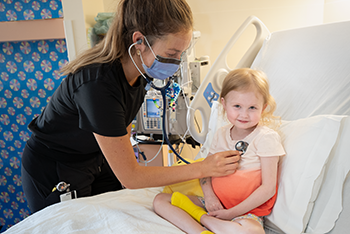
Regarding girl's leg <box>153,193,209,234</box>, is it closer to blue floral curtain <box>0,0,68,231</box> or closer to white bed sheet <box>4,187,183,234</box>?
white bed sheet <box>4,187,183,234</box>

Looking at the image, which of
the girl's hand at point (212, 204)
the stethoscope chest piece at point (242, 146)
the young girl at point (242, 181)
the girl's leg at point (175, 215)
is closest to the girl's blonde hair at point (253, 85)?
the young girl at point (242, 181)

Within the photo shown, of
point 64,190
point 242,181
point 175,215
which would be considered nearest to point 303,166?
point 242,181

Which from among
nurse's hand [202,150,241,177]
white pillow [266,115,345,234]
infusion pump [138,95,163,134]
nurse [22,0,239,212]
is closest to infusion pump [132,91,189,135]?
infusion pump [138,95,163,134]

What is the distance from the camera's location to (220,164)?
1110mm

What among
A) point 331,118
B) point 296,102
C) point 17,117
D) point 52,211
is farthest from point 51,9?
point 331,118

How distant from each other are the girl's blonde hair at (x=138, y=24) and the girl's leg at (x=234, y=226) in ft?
2.63

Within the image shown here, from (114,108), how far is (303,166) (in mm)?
793

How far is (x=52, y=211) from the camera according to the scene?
111 centimetres

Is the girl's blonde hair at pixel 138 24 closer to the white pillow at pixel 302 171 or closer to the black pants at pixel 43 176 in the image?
the black pants at pixel 43 176

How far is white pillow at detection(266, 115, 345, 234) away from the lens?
954mm

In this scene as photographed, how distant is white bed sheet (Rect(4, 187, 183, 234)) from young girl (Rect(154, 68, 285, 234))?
0.08 m

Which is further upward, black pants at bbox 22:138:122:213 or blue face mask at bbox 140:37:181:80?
blue face mask at bbox 140:37:181:80

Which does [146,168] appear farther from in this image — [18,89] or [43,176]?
[18,89]

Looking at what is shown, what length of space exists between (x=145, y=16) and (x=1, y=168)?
9.35ft
